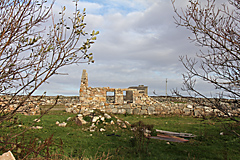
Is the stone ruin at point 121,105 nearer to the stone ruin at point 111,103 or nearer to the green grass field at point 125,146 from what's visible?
the stone ruin at point 111,103

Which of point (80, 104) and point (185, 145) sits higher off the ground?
point (80, 104)

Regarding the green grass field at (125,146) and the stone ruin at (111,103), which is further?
the stone ruin at (111,103)

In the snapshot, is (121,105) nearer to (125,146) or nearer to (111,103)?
(111,103)

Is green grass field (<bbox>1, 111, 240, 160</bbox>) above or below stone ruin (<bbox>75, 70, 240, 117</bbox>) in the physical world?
below

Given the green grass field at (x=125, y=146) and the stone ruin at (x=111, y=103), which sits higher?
the stone ruin at (x=111, y=103)

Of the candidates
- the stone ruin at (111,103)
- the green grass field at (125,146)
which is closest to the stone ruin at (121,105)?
the stone ruin at (111,103)

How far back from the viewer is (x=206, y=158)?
5918 millimetres

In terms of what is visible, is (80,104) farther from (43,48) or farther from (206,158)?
(43,48)

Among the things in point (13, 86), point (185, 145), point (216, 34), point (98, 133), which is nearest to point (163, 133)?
point (185, 145)

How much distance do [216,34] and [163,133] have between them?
7037 mm

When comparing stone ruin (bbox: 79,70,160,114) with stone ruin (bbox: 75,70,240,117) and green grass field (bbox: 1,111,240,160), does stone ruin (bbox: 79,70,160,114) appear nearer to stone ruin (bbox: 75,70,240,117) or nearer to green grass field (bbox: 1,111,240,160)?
stone ruin (bbox: 75,70,240,117)

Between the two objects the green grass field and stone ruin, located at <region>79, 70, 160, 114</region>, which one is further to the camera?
stone ruin, located at <region>79, 70, 160, 114</region>

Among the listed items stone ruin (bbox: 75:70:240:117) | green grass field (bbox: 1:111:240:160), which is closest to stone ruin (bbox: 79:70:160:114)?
stone ruin (bbox: 75:70:240:117)

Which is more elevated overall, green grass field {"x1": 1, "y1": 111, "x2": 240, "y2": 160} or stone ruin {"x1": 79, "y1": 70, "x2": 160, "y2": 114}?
stone ruin {"x1": 79, "y1": 70, "x2": 160, "y2": 114}
